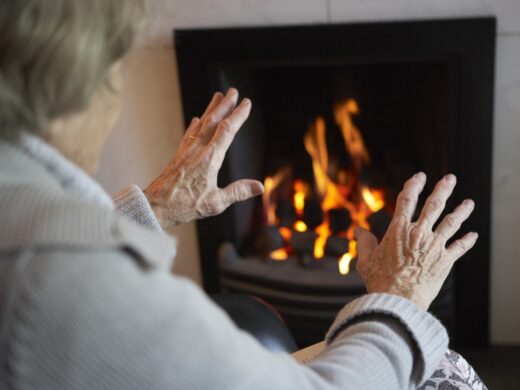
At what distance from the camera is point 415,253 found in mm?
921

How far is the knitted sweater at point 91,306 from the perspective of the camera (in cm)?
55

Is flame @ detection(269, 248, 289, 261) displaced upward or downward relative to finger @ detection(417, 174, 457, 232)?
downward

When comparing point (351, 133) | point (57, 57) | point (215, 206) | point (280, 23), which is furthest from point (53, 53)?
point (351, 133)

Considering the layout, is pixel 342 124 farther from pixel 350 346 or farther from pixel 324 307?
pixel 350 346

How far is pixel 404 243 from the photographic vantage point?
94 cm

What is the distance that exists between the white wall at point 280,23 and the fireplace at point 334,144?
4cm

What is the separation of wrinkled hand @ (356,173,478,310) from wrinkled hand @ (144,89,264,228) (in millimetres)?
276

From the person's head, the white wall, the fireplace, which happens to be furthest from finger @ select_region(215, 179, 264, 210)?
the fireplace

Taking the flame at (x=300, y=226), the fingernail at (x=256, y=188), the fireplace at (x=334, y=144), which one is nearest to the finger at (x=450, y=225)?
the fingernail at (x=256, y=188)

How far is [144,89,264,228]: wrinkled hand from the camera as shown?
115cm

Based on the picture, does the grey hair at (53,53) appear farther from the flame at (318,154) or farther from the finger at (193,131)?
the flame at (318,154)

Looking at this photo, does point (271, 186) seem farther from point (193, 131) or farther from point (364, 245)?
point (364, 245)

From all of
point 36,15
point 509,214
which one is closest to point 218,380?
point 36,15

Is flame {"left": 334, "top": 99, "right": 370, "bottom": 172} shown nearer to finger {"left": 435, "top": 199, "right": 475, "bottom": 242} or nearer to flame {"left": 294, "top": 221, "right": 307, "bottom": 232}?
flame {"left": 294, "top": 221, "right": 307, "bottom": 232}
